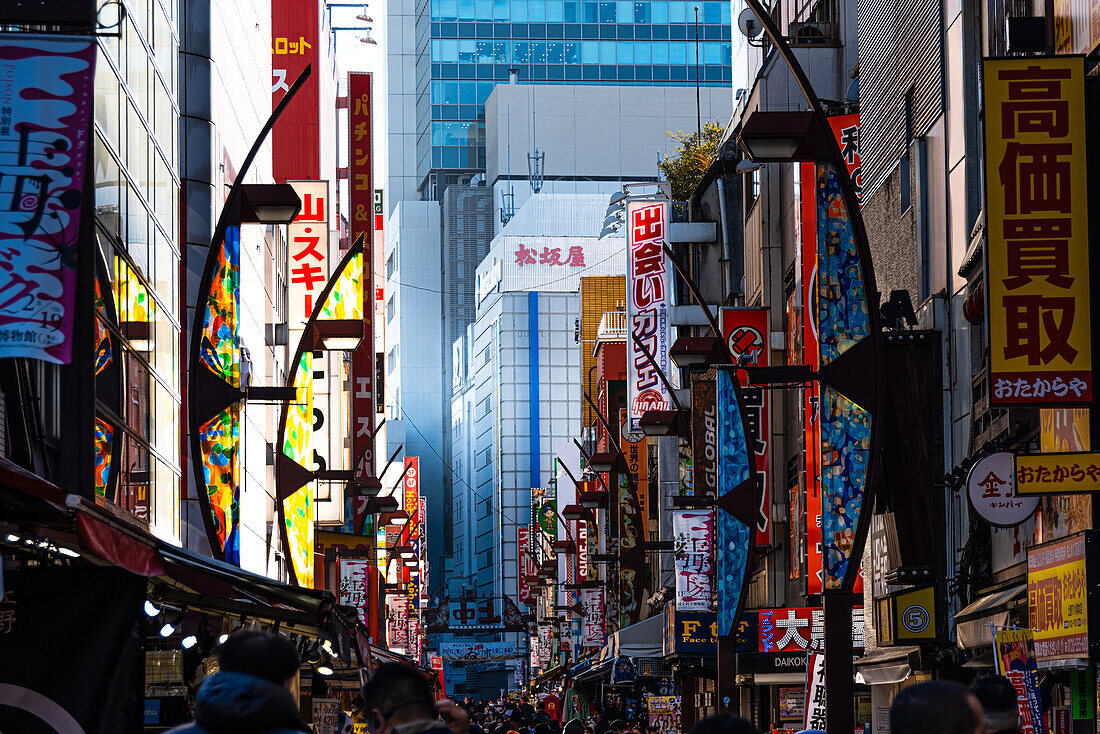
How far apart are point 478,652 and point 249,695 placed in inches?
5313

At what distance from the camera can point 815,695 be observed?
18125 mm

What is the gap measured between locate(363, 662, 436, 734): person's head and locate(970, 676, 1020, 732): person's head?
220 cm

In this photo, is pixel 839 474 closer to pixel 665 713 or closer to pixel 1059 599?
pixel 1059 599

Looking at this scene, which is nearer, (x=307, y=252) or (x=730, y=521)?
(x=730, y=521)

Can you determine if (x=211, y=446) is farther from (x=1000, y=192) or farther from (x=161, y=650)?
(x=1000, y=192)

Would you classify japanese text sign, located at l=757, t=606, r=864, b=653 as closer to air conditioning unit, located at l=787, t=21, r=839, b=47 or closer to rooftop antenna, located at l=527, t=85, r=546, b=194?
air conditioning unit, located at l=787, t=21, r=839, b=47

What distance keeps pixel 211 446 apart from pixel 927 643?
9.04 m

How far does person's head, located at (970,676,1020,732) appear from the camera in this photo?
6652 millimetres

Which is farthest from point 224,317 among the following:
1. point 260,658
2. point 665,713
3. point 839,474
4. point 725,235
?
point 725,235

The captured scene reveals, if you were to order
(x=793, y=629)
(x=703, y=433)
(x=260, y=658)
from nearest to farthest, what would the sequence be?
(x=260, y=658), (x=793, y=629), (x=703, y=433)

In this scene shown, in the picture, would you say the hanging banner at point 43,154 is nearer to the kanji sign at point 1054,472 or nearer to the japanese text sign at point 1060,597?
the kanji sign at point 1054,472

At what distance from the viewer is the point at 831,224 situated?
16344 millimetres

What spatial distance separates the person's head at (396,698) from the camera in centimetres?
631

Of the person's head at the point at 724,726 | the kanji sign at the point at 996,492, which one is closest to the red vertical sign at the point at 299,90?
the kanji sign at the point at 996,492
